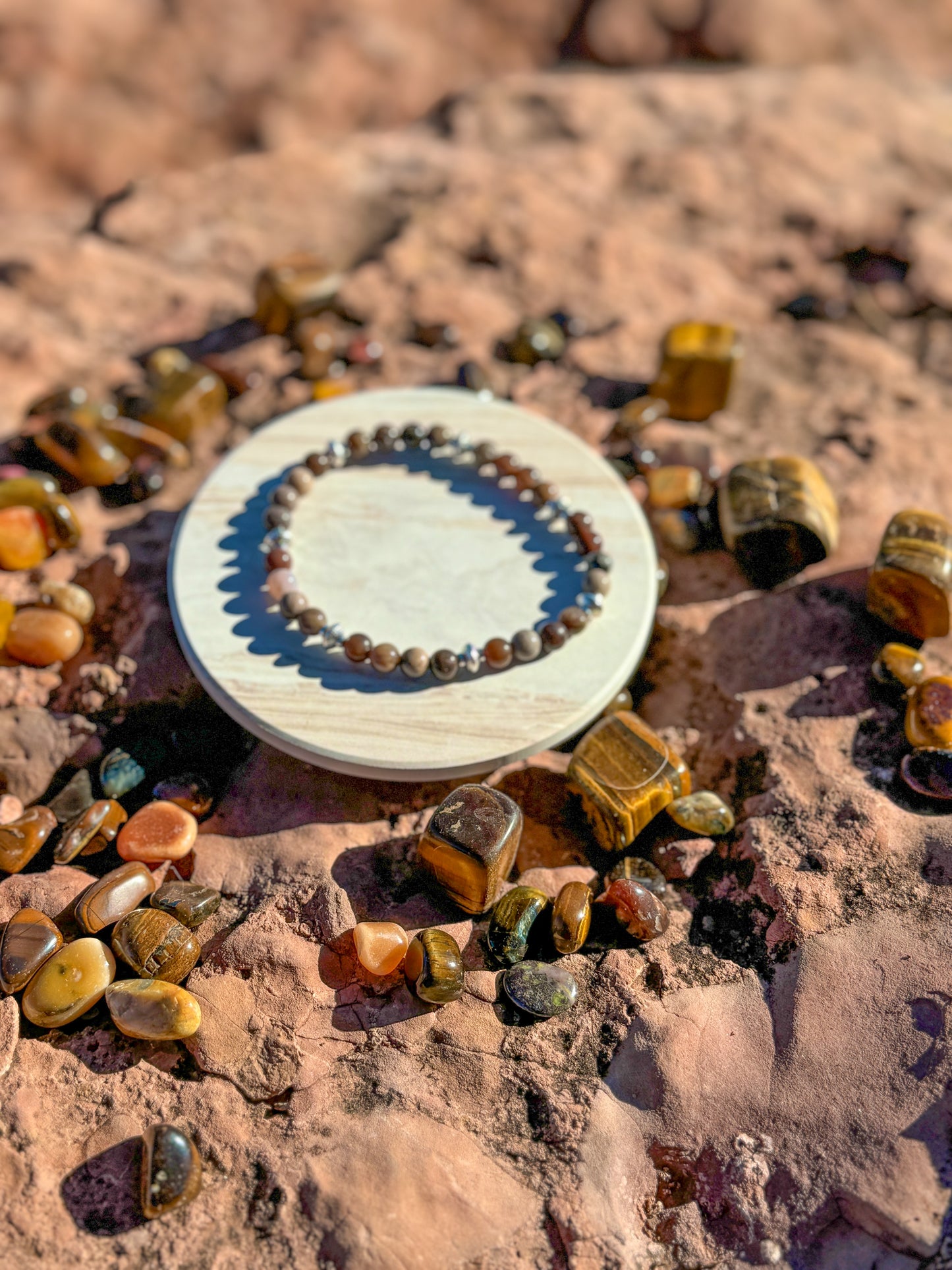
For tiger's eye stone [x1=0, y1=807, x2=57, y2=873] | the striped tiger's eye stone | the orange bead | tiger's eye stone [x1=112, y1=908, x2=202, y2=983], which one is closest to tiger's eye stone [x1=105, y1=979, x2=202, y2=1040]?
tiger's eye stone [x1=112, y1=908, x2=202, y2=983]

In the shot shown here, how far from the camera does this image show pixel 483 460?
3160 millimetres

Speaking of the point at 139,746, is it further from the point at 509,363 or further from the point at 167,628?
the point at 509,363

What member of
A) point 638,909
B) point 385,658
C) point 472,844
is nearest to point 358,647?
point 385,658

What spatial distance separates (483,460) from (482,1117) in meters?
1.94

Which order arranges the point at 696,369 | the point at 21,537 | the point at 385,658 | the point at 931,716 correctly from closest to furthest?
the point at 931,716 < the point at 385,658 < the point at 21,537 < the point at 696,369

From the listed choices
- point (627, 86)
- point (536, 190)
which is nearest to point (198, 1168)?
point (536, 190)

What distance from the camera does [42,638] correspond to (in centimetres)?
280

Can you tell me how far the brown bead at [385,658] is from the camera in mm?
2609

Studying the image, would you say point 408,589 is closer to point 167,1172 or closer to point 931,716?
point 931,716

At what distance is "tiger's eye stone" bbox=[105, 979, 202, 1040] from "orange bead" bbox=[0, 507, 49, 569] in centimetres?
149

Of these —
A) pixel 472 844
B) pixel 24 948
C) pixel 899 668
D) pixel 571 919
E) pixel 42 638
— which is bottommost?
pixel 24 948

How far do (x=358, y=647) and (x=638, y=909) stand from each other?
99cm

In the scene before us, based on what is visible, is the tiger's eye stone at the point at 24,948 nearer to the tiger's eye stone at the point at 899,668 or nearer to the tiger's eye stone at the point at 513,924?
the tiger's eye stone at the point at 513,924

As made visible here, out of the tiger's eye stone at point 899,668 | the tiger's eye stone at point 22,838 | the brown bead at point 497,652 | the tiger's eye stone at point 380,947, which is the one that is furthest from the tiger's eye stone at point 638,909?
the tiger's eye stone at point 22,838
